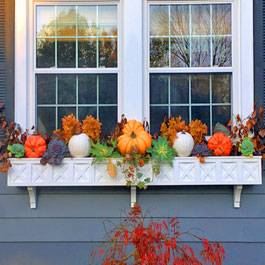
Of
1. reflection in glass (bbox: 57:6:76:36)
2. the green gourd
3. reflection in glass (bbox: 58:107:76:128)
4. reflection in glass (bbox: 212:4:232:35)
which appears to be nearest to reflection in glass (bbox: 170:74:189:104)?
reflection in glass (bbox: 212:4:232:35)

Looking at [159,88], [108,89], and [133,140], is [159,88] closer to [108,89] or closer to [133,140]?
[108,89]

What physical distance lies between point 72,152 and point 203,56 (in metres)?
1.46

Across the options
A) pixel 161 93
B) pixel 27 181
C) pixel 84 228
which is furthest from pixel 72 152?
pixel 161 93

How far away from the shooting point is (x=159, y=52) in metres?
3.07

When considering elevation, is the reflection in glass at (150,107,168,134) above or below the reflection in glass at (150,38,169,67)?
below

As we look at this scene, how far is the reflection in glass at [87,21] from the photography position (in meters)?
3.09

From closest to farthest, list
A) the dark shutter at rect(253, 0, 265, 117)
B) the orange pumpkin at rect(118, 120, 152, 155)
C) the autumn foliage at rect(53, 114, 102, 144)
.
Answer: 1. the orange pumpkin at rect(118, 120, 152, 155)
2. the autumn foliage at rect(53, 114, 102, 144)
3. the dark shutter at rect(253, 0, 265, 117)

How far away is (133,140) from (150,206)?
2.12ft

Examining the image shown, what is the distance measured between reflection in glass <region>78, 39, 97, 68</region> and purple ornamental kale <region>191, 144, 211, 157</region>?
1173mm

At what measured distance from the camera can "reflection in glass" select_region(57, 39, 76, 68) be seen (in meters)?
3.08

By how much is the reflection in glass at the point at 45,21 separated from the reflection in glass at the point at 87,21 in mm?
246

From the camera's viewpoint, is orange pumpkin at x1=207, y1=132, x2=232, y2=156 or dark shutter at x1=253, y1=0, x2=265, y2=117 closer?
orange pumpkin at x1=207, y1=132, x2=232, y2=156

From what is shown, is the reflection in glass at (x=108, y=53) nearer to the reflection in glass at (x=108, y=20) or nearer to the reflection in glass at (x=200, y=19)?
the reflection in glass at (x=108, y=20)

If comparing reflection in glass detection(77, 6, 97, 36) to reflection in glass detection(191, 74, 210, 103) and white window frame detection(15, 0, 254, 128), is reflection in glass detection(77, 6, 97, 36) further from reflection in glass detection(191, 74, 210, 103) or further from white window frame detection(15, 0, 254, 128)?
reflection in glass detection(191, 74, 210, 103)
